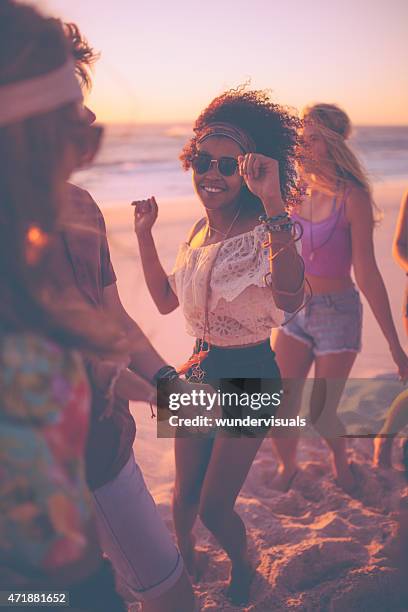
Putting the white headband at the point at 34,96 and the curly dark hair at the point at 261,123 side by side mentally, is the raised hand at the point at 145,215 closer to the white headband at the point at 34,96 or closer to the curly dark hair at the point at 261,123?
the curly dark hair at the point at 261,123

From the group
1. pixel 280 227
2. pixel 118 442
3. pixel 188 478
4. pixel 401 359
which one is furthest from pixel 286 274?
pixel 401 359

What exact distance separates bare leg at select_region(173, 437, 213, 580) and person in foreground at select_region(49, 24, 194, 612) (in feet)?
2.11

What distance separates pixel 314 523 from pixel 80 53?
2574 millimetres

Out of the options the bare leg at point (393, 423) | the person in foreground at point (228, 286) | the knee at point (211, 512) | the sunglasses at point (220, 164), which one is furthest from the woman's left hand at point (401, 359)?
the sunglasses at point (220, 164)

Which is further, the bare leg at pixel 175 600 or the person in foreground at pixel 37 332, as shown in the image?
the bare leg at pixel 175 600

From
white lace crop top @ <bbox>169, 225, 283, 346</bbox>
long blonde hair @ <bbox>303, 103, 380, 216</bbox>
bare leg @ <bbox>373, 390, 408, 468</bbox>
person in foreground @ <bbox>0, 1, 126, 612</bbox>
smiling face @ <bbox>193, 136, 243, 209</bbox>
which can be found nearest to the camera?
person in foreground @ <bbox>0, 1, 126, 612</bbox>

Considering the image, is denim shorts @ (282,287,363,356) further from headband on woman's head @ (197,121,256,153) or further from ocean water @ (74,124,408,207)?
headband on woman's head @ (197,121,256,153)

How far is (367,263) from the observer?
10.3ft

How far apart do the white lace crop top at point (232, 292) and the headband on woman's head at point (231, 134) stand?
36cm

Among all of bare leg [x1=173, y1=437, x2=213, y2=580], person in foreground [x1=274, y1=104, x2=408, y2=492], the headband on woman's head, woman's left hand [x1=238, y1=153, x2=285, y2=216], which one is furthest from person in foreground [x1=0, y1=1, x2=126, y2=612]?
person in foreground [x1=274, y1=104, x2=408, y2=492]

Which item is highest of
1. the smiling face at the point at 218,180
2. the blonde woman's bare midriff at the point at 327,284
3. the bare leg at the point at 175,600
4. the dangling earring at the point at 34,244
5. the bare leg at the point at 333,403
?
the dangling earring at the point at 34,244

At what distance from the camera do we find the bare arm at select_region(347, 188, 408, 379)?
3.13 metres

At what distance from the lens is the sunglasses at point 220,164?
→ 7.72ft

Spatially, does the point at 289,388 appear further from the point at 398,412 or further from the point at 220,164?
the point at 220,164
